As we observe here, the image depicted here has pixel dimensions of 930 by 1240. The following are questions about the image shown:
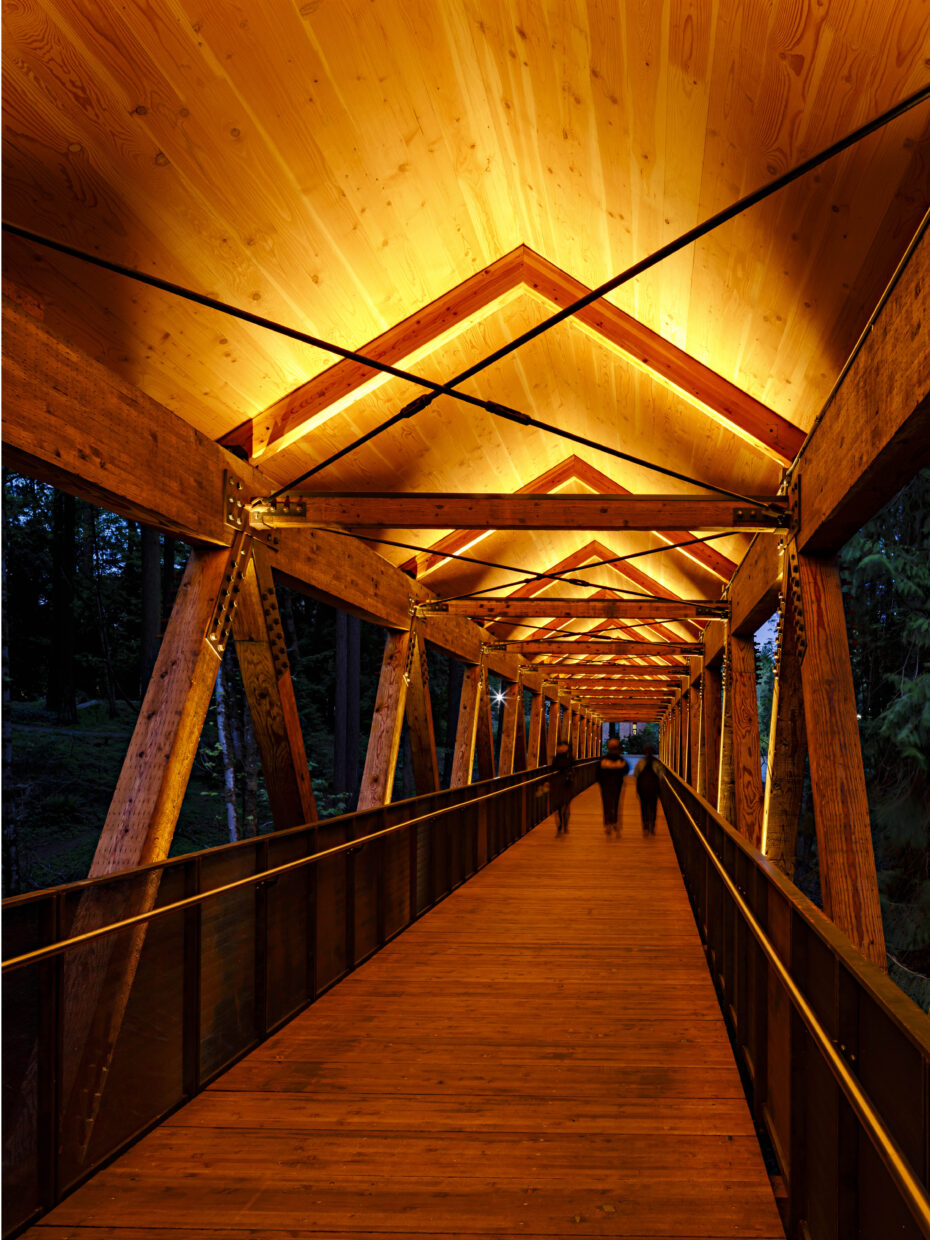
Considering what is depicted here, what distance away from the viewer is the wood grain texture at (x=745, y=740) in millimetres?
9375

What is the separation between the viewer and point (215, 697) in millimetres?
21547

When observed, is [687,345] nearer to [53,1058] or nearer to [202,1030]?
[202,1030]

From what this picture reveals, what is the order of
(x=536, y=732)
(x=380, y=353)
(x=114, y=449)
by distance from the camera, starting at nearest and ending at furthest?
(x=114, y=449) < (x=380, y=353) < (x=536, y=732)

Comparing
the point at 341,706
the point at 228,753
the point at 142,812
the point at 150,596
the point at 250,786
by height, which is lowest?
the point at 142,812

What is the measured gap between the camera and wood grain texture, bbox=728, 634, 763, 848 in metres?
9.38

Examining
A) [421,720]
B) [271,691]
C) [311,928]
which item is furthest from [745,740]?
[311,928]

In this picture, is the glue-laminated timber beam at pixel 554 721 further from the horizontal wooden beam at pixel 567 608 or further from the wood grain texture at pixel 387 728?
the wood grain texture at pixel 387 728

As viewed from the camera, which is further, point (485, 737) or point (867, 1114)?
point (485, 737)

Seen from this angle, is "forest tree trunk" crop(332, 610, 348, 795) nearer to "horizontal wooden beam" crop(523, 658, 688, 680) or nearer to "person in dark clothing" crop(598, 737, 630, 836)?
"horizontal wooden beam" crop(523, 658, 688, 680)

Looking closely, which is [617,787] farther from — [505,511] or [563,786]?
[505,511]

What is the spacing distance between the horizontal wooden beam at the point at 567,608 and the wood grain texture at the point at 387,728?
2.77 feet

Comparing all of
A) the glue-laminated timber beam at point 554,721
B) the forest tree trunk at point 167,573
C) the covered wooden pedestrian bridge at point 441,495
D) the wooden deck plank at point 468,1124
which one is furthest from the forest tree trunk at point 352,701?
the wooden deck plank at point 468,1124

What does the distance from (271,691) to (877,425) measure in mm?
4427

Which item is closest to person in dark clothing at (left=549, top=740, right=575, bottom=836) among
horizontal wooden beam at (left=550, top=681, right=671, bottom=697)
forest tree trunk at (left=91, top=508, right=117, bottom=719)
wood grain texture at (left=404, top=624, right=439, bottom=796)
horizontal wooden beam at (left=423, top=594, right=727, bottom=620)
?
horizontal wooden beam at (left=423, top=594, right=727, bottom=620)
